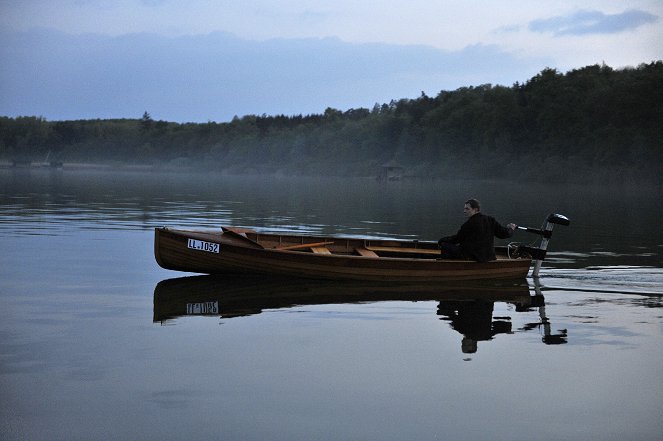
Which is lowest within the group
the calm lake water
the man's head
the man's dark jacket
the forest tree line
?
the calm lake water

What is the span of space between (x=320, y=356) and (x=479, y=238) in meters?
6.80

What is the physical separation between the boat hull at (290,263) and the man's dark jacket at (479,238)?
21 cm

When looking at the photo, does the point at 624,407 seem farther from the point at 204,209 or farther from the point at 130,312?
the point at 204,209

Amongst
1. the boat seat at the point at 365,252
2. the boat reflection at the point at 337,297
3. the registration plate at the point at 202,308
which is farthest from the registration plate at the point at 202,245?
the boat seat at the point at 365,252

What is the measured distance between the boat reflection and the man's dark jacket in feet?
2.13

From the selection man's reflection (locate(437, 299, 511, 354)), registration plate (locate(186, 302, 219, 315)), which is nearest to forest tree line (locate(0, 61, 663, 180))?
man's reflection (locate(437, 299, 511, 354))

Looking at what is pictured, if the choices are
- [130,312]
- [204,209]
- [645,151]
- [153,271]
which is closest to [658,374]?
[130,312]

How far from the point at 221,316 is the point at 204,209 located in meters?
28.2

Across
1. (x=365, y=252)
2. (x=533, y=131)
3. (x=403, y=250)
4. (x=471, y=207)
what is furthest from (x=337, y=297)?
(x=533, y=131)

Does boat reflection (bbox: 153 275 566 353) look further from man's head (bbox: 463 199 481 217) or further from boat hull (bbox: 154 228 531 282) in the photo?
man's head (bbox: 463 199 481 217)

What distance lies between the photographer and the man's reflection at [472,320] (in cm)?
1159

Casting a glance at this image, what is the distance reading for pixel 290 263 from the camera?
53.0ft

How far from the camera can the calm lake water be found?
784cm

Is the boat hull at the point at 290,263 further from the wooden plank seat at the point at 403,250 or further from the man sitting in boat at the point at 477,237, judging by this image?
the wooden plank seat at the point at 403,250
